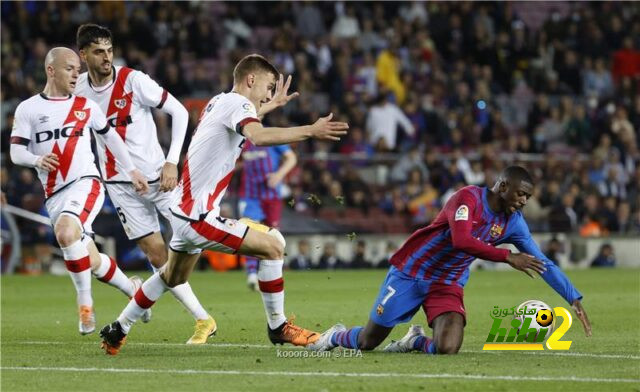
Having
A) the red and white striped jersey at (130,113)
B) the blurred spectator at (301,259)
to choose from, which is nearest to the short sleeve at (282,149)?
the blurred spectator at (301,259)

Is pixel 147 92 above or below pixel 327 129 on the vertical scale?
above

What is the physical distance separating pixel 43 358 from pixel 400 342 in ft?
9.14

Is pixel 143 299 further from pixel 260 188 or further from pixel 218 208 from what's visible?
pixel 260 188

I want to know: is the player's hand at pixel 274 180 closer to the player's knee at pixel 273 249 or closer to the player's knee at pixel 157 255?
the player's knee at pixel 157 255

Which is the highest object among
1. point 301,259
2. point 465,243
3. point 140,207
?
point 140,207

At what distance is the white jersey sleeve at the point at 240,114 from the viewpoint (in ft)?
30.7

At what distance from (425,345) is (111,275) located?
10.9ft

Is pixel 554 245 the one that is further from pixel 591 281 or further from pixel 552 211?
pixel 591 281

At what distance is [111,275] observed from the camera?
11.7 m

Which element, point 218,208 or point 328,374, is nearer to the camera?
point 328,374

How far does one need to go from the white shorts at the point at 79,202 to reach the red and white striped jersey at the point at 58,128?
0.07 metres

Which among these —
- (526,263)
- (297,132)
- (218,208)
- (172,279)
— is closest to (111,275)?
(172,279)

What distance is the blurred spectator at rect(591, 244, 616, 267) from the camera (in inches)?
938

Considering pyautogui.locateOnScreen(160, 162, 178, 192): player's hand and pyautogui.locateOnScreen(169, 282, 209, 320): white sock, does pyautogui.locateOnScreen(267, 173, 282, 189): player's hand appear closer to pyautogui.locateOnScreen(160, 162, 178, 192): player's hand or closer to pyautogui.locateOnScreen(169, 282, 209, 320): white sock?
pyautogui.locateOnScreen(169, 282, 209, 320): white sock
